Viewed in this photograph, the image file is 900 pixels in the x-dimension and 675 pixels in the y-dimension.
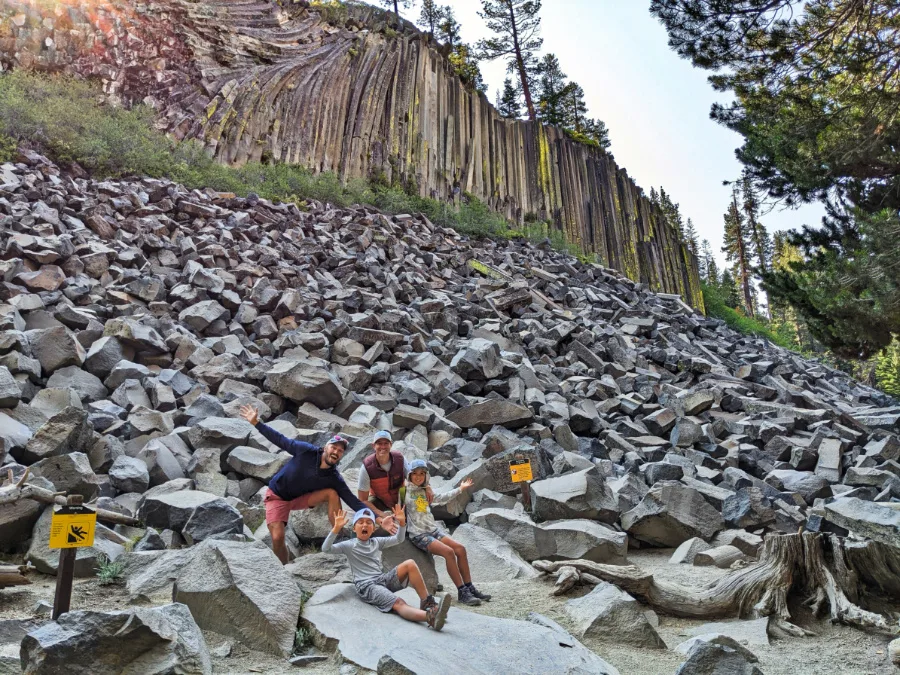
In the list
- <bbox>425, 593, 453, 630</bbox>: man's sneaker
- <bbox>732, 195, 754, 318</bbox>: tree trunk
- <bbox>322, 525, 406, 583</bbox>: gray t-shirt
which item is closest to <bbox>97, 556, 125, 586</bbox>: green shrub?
<bbox>322, 525, 406, 583</bbox>: gray t-shirt

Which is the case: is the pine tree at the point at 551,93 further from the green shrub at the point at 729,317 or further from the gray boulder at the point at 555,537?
the gray boulder at the point at 555,537

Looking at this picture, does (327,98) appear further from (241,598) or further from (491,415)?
(241,598)

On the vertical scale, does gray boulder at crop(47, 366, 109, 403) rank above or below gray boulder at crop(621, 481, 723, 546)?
above

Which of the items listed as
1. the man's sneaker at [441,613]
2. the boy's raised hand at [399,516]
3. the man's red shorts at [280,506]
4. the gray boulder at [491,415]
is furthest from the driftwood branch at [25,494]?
the gray boulder at [491,415]

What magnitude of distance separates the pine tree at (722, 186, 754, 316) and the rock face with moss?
1749 cm

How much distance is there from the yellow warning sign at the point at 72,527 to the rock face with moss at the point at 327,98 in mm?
15888

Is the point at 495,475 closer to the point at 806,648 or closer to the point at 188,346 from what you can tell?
the point at 806,648

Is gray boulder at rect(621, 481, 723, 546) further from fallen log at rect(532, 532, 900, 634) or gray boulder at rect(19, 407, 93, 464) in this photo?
gray boulder at rect(19, 407, 93, 464)

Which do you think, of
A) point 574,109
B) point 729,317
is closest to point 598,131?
point 574,109

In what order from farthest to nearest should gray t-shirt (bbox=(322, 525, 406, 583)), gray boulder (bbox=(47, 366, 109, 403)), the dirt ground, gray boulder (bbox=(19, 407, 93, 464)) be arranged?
1. gray boulder (bbox=(47, 366, 109, 403))
2. gray boulder (bbox=(19, 407, 93, 464))
3. gray t-shirt (bbox=(322, 525, 406, 583))
4. the dirt ground

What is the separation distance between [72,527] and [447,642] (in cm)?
196

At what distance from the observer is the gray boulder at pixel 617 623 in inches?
142

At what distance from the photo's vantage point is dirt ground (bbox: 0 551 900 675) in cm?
308

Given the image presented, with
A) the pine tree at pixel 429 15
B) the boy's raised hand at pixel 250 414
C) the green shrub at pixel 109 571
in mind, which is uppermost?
the pine tree at pixel 429 15
